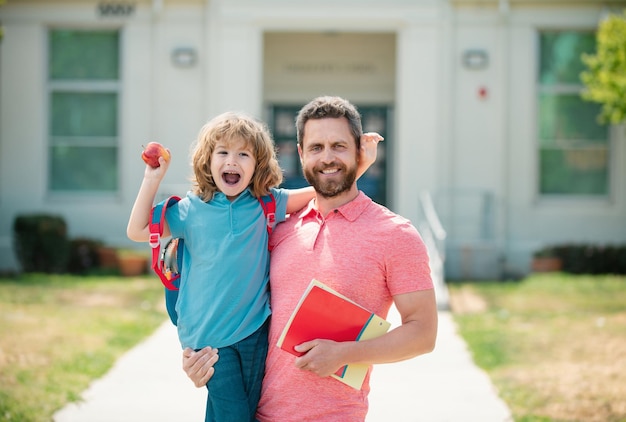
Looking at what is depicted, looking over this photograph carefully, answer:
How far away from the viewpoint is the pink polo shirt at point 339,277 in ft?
8.42

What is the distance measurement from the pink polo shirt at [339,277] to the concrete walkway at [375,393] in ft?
8.71

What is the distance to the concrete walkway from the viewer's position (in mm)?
5172

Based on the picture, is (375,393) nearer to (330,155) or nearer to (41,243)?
(330,155)

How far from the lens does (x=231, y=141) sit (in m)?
2.85

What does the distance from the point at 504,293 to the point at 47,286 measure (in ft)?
19.4

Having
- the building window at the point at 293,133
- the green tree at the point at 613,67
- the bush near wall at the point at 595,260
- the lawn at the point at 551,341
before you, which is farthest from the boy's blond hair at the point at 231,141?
the building window at the point at 293,133

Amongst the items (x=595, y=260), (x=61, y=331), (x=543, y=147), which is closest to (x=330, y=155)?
(x=61, y=331)

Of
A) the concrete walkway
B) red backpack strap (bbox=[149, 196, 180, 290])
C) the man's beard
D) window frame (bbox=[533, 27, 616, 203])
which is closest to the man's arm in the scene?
the man's beard

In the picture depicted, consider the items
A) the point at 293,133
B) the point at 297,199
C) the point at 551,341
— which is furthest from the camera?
the point at 293,133

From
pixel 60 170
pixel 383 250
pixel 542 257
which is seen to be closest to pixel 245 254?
pixel 383 250

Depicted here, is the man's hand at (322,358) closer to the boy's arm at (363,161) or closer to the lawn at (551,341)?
the boy's arm at (363,161)

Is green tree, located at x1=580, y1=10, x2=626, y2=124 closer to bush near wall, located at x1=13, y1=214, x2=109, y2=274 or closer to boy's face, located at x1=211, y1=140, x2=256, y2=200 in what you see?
bush near wall, located at x1=13, y1=214, x2=109, y2=274

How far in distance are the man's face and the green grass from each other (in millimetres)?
3068

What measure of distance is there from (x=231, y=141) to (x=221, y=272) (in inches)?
19.3
